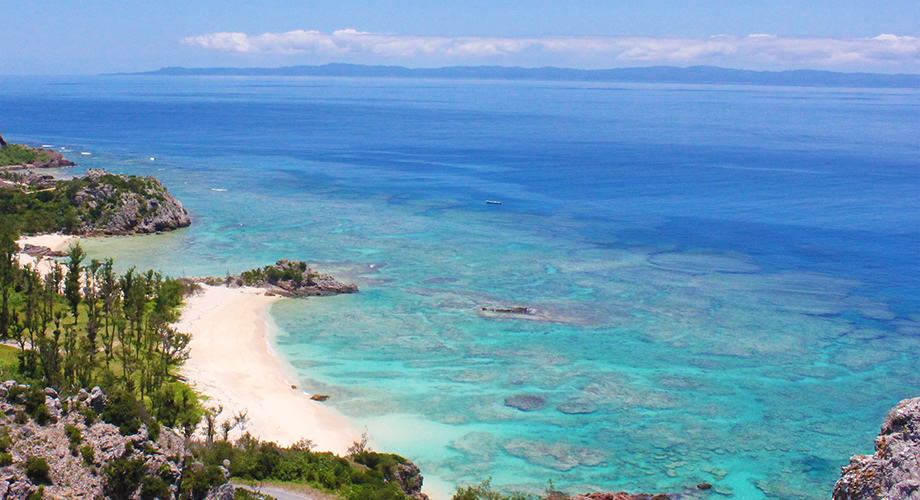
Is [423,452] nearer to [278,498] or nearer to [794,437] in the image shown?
[278,498]

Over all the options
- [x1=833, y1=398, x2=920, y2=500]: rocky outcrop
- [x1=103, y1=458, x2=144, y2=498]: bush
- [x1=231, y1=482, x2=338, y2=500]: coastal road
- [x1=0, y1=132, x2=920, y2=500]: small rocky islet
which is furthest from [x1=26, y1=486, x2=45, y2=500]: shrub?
[x1=833, y1=398, x2=920, y2=500]: rocky outcrop

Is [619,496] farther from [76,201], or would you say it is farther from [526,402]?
[76,201]

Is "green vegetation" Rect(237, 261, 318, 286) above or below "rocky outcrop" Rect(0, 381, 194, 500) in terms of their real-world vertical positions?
below

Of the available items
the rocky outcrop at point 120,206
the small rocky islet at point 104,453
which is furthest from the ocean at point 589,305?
the small rocky islet at point 104,453

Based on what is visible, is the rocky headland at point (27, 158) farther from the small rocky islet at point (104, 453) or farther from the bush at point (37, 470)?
the bush at point (37, 470)

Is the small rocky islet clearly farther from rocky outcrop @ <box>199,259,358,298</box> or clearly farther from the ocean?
rocky outcrop @ <box>199,259,358,298</box>

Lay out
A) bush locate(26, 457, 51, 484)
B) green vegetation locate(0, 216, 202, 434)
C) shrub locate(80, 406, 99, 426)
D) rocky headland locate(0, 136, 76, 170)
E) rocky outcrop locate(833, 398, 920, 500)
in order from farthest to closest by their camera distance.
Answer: rocky headland locate(0, 136, 76, 170) < green vegetation locate(0, 216, 202, 434) < shrub locate(80, 406, 99, 426) < bush locate(26, 457, 51, 484) < rocky outcrop locate(833, 398, 920, 500)

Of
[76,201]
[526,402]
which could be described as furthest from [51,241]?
[526,402]
